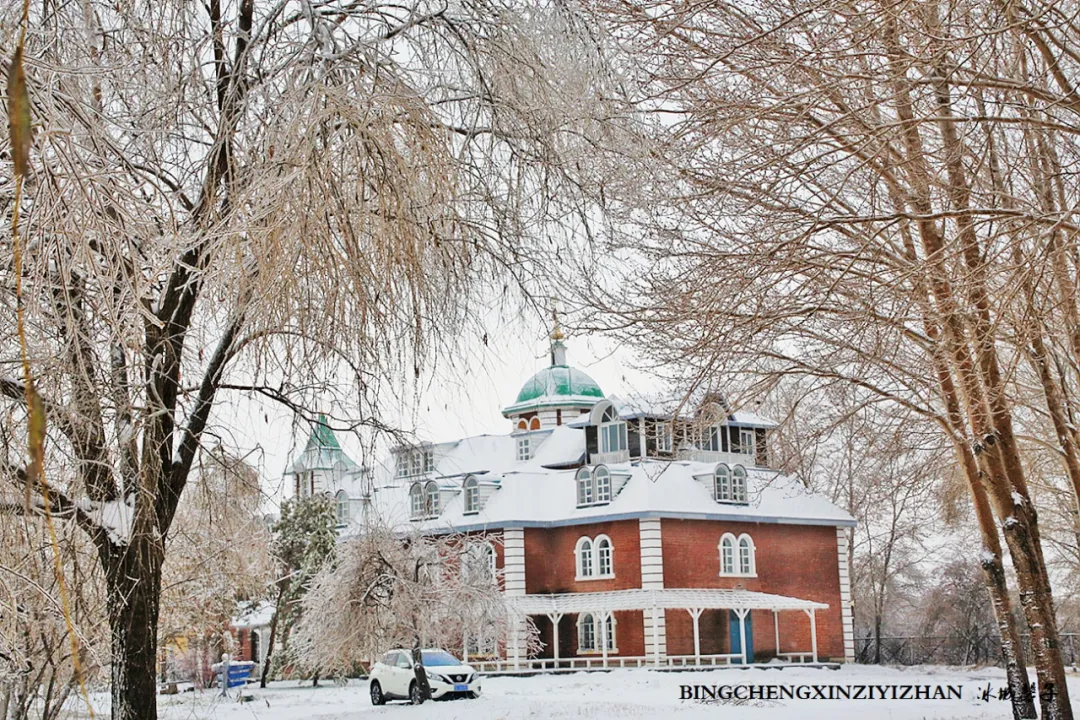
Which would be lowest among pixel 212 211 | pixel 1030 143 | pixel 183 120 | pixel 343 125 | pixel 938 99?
pixel 212 211

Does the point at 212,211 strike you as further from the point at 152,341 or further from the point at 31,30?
the point at 152,341

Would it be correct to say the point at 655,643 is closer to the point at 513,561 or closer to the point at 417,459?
the point at 513,561

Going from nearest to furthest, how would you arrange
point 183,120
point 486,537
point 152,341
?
point 183,120 → point 152,341 → point 486,537

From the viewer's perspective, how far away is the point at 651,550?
3544cm

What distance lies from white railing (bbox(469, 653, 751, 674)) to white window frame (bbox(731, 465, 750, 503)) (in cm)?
517

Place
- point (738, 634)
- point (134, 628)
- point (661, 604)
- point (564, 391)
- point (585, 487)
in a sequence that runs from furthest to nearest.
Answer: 1. point (564, 391)
2. point (585, 487)
3. point (738, 634)
4. point (661, 604)
5. point (134, 628)

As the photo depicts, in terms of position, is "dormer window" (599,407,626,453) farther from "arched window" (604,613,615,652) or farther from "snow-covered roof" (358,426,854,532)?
"arched window" (604,613,615,652)

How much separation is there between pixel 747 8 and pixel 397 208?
270 inches

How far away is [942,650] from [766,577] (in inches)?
288

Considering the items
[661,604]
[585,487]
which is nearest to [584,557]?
[585,487]

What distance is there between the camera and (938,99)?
10.8 metres

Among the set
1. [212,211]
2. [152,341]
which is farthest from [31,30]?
[152,341]

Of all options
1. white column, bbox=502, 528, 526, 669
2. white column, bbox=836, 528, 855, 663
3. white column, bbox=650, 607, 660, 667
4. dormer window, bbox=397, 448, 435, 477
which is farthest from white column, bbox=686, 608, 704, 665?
dormer window, bbox=397, 448, 435, 477

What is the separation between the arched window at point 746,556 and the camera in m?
37.8
